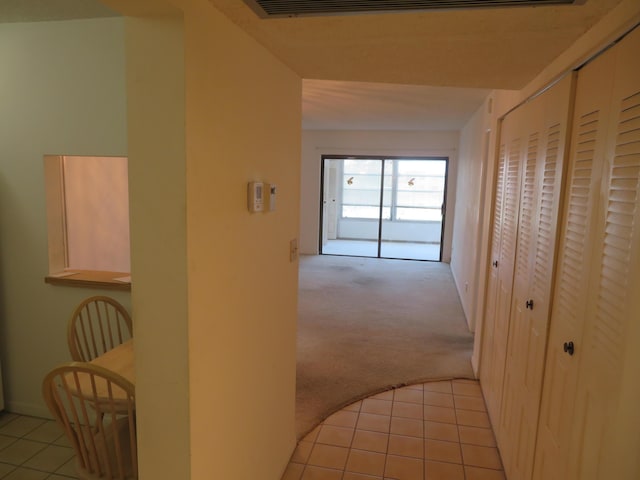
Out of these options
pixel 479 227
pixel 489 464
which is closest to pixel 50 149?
pixel 489 464

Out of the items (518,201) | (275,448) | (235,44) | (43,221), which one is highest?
(235,44)

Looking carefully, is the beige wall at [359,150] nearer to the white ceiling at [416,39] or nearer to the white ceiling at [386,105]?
the white ceiling at [386,105]

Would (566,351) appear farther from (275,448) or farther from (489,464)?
(275,448)

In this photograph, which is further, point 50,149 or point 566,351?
point 50,149

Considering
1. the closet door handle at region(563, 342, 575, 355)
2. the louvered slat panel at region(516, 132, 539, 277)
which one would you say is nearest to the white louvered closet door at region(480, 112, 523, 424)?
the louvered slat panel at region(516, 132, 539, 277)

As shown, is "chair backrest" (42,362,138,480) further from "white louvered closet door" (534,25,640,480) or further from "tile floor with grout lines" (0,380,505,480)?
"white louvered closet door" (534,25,640,480)

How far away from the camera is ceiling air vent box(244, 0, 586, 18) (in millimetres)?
1130

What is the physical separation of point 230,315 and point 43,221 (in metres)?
1.74

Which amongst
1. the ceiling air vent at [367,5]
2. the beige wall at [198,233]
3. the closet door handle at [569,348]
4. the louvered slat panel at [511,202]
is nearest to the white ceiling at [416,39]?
the ceiling air vent at [367,5]

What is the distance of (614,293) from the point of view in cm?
115

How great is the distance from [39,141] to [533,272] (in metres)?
2.73

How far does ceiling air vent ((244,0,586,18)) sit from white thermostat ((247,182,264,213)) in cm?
60

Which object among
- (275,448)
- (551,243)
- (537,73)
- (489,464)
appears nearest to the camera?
(551,243)

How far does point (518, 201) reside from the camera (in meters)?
2.29
